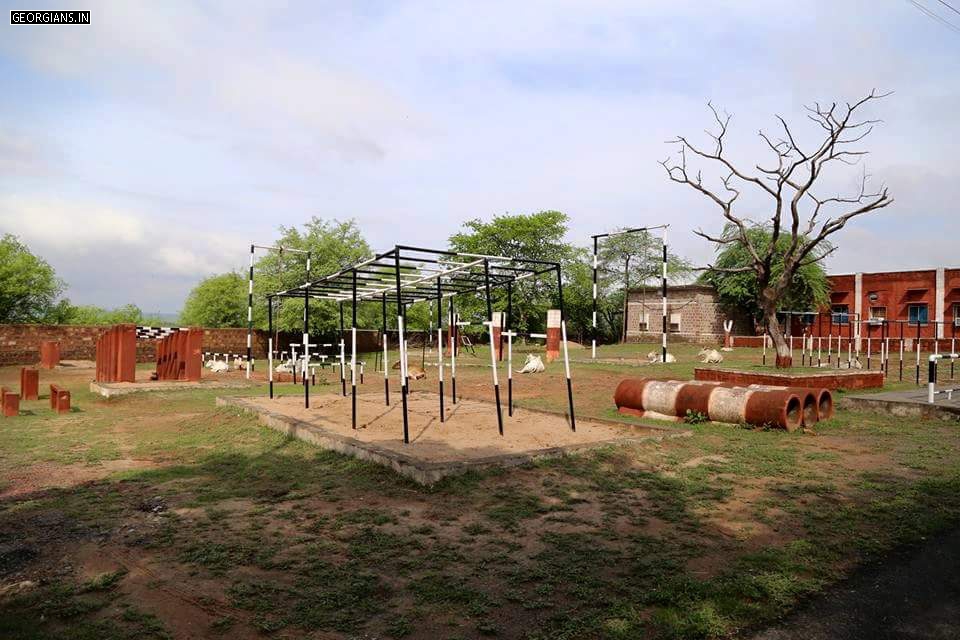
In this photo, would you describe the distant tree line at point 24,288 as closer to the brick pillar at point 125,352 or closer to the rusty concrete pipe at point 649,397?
the brick pillar at point 125,352

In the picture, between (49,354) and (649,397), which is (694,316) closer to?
(649,397)

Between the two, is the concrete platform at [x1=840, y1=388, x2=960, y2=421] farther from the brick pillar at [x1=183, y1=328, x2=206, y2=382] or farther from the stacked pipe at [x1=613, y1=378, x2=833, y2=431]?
the brick pillar at [x1=183, y1=328, x2=206, y2=382]

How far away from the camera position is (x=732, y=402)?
369 inches

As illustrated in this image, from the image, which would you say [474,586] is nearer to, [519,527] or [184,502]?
[519,527]

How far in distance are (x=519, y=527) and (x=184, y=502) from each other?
10.00 ft

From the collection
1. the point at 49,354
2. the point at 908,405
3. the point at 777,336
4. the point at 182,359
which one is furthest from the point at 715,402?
the point at 49,354

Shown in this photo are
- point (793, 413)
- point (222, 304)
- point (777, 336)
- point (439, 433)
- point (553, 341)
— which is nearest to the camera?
point (439, 433)

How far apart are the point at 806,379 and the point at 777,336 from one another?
4.25 metres

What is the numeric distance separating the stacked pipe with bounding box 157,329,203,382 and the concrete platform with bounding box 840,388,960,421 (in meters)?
16.1

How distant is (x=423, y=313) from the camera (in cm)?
4547

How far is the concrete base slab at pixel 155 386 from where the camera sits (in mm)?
15414

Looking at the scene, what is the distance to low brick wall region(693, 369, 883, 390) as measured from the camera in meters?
12.6

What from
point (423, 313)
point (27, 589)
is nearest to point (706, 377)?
point (27, 589)

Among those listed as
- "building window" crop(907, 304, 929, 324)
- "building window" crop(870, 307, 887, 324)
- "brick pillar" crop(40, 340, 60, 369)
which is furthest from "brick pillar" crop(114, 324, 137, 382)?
"building window" crop(870, 307, 887, 324)
